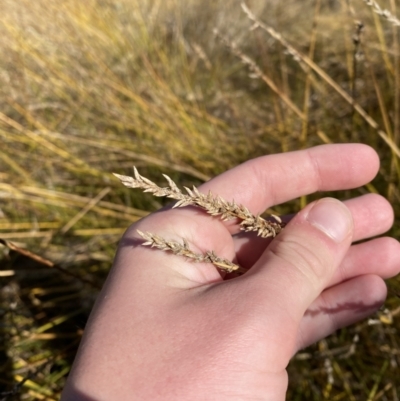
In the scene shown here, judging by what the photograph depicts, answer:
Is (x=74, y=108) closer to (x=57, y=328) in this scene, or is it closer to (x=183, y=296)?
(x=57, y=328)

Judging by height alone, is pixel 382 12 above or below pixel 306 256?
above

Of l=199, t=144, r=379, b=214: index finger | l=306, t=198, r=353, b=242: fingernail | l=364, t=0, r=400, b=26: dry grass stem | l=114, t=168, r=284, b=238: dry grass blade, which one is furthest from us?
l=199, t=144, r=379, b=214: index finger

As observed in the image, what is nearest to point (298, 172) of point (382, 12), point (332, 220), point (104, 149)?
point (332, 220)

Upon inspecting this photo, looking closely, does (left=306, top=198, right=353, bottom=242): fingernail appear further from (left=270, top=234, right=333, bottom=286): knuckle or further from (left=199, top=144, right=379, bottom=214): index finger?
(left=199, top=144, right=379, bottom=214): index finger

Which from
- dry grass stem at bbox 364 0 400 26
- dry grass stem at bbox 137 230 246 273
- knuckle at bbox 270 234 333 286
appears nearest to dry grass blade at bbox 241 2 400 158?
dry grass stem at bbox 364 0 400 26

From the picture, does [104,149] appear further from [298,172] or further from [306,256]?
[306,256]
